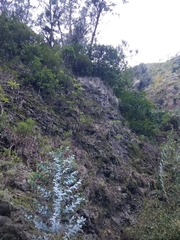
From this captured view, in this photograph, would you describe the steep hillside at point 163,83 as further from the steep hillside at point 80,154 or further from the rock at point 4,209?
the rock at point 4,209

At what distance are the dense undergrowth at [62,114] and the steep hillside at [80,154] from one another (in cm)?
4

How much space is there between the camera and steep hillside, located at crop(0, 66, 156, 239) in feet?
20.0

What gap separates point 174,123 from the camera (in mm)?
16312

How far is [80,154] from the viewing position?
9.43 meters

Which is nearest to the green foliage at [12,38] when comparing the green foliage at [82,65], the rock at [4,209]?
the green foliage at [82,65]

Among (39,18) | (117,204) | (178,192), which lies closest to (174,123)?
(178,192)

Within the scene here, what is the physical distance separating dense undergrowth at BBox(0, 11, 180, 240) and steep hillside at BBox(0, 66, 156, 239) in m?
0.04

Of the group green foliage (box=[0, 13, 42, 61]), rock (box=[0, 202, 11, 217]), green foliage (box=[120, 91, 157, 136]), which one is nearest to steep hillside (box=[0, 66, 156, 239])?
rock (box=[0, 202, 11, 217])

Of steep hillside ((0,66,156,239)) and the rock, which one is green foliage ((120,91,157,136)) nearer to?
steep hillside ((0,66,156,239))

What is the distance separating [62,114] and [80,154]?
8.38 ft

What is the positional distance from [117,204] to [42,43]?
28.8 ft

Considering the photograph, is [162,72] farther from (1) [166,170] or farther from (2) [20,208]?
(2) [20,208]

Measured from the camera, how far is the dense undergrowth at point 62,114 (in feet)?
22.4

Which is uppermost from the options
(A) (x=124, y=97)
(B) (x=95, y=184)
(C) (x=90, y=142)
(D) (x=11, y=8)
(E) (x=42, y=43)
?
(D) (x=11, y=8)
